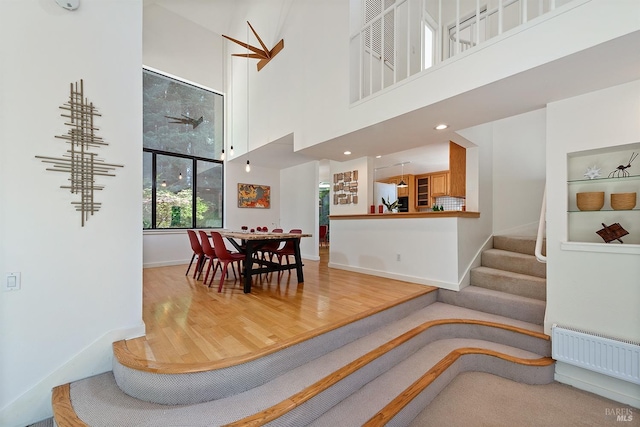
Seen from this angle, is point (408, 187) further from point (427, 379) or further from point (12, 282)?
point (12, 282)

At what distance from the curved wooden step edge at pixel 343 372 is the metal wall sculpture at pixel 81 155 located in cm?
194

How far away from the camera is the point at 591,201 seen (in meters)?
2.48

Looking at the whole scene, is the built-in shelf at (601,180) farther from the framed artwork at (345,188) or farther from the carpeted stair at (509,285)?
the framed artwork at (345,188)

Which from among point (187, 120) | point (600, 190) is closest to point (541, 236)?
point (600, 190)

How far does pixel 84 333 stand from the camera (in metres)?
2.00

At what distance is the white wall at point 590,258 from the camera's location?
2211mm

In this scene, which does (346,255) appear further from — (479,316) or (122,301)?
(122,301)

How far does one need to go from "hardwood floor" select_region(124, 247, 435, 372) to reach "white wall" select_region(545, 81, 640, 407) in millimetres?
1487

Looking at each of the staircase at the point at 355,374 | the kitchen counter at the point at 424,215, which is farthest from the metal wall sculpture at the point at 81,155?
the kitchen counter at the point at 424,215

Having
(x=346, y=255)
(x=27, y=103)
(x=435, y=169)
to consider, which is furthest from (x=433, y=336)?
(x=435, y=169)

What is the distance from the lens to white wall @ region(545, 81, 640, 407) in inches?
87.0

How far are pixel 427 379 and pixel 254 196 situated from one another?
5.93 meters

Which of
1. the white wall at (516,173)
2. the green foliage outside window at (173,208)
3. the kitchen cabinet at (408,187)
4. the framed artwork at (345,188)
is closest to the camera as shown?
the white wall at (516,173)

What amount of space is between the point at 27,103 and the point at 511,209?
19.9 ft
